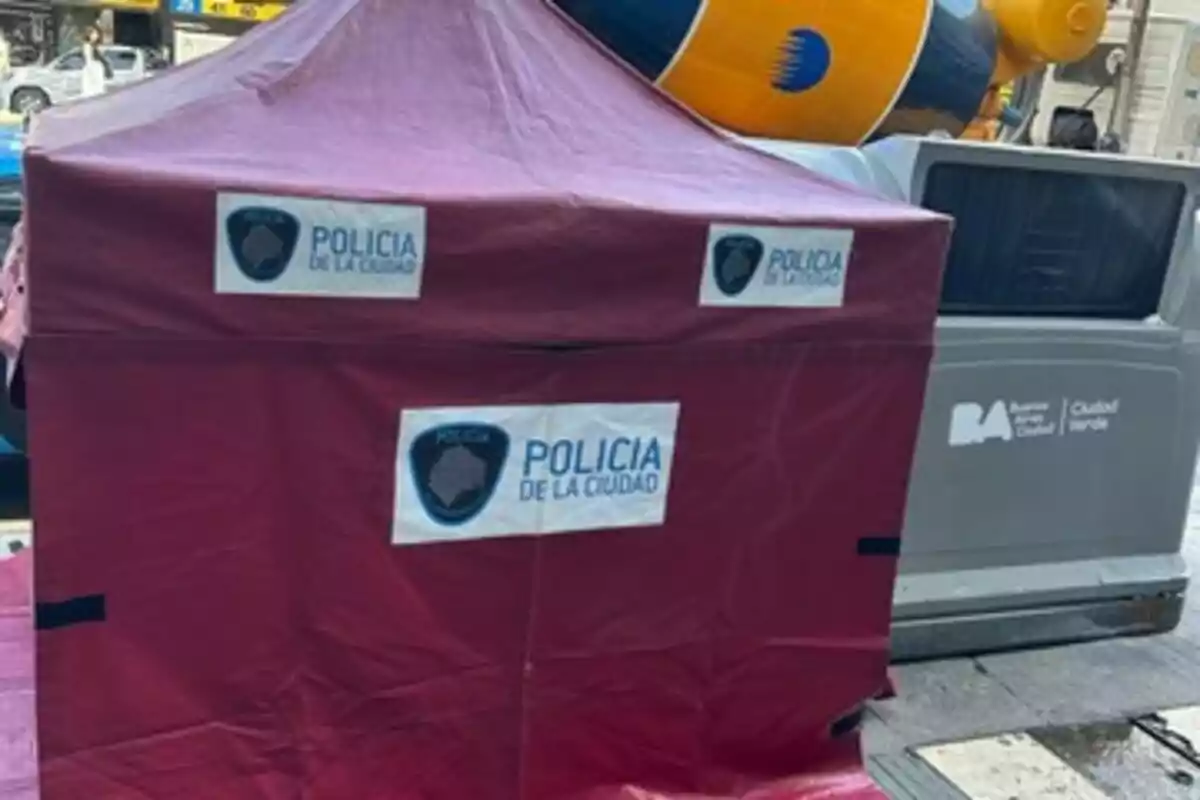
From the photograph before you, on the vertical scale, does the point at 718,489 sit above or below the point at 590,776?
above

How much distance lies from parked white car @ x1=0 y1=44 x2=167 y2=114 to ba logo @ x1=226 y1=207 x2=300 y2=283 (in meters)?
8.47

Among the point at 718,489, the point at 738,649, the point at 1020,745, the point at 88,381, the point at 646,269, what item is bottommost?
the point at 1020,745

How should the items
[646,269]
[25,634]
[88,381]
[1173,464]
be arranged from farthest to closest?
1. [1173,464]
2. [25,634]
3. [646,269]
4. [88,381]

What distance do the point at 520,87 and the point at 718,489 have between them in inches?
39.2

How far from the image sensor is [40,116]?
9.10 ft

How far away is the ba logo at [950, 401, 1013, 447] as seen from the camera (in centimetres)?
362

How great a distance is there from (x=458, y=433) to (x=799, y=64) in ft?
6.54

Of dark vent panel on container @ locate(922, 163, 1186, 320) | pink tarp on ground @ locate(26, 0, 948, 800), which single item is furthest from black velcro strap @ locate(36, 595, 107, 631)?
dark vent panel on container @ locate(922, 163, 1186, 320)

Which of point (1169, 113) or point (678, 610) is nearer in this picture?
point (678, 610)

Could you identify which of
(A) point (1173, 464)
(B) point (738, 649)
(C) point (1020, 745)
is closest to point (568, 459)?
(B) point (738, 649)

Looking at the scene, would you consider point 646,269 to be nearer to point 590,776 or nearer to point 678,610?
point 678,610

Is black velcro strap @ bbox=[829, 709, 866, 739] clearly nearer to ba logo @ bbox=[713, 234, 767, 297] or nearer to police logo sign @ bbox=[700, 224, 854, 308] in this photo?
police logo sign @ bbox=[700, 224, 854, 308]

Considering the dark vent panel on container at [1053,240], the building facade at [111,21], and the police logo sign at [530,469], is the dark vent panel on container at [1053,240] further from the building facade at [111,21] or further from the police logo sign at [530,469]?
the building facade at [111,21]

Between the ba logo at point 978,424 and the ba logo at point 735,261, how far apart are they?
1.34 metres
